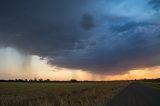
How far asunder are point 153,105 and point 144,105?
57 cm

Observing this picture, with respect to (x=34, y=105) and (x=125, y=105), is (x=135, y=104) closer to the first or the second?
(x=125, y=105)

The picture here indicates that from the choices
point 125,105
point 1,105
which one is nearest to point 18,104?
point 1,105

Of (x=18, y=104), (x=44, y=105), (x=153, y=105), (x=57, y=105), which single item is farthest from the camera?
(x=18, y=104)

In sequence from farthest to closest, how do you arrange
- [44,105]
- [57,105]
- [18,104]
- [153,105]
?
1. [18,104]
2. [57,105]
3. [44,105]
4. [153,105]

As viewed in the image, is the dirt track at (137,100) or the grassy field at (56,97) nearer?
the dirt track at (137,100)

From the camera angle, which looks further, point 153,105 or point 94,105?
point 94,105

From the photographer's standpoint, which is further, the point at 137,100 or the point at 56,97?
the point at 56,97

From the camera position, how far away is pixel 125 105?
619 inches

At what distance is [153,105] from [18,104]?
30.1 ft

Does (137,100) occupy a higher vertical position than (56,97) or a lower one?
lower

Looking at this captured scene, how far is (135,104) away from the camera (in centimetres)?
1608

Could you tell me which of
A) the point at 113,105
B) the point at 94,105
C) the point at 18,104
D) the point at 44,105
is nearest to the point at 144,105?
the point at 113,105

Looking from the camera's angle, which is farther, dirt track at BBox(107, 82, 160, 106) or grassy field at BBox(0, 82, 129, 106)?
grassy field at BBox(0, 82, 129, 106)

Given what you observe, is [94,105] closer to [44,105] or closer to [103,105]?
[103,105]
